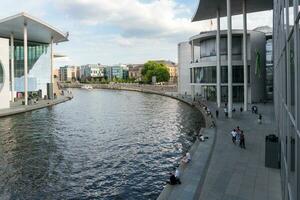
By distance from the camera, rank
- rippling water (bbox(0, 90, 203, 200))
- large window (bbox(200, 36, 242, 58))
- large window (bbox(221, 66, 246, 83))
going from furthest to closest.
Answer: large window (bbox(200, 36, 242, 58)) → large window (bbox(221, 66, 246, 83)) → rippling water (bbox(0, 90, 203, 200))

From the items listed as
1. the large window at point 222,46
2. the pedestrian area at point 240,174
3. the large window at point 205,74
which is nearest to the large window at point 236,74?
the large window at point 205,74

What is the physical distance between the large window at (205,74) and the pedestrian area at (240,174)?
2912 centimetres

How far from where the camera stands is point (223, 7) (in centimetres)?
5144

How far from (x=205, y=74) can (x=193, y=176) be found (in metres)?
43.2

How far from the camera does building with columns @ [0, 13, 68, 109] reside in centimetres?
5339

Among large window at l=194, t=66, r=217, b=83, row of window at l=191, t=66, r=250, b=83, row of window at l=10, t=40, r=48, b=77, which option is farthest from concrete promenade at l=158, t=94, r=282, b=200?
row of window at l=10, t=40, r=48, b=77

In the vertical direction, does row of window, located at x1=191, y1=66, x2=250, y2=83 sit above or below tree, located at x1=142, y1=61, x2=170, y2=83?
Answer: below

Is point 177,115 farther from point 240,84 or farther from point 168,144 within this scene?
point 168,144

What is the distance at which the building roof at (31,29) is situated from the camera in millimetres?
57806

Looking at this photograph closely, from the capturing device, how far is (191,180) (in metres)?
17.9

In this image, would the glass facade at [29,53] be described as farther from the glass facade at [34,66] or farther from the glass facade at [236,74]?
the glass facade at [236,74]


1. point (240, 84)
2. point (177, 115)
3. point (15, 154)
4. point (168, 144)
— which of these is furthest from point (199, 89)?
point (15, 154)

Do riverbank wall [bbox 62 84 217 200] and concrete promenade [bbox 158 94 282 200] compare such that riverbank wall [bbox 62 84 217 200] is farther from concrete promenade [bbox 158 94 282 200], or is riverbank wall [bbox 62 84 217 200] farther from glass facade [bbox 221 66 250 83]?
glass facade [bbox 221 66 250 83]

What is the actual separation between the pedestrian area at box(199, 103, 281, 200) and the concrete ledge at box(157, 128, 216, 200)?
0.33m
